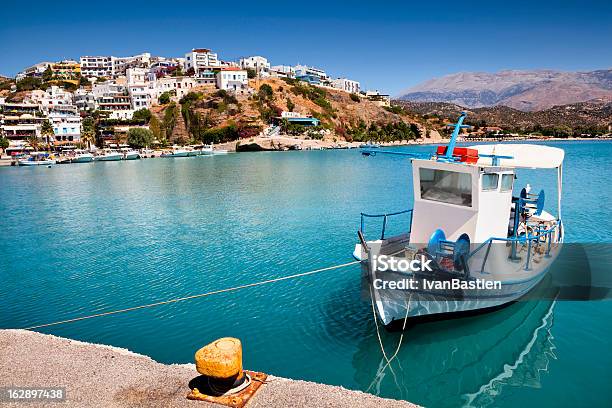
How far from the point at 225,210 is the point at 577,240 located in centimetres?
2244

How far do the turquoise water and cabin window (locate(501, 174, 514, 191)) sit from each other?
3.80 metres

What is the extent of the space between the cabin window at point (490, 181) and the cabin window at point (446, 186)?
372mm

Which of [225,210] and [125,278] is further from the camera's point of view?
[225,210]

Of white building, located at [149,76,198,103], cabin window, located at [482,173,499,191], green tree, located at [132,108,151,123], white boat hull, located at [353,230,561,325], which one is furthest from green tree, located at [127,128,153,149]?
cabin window, located at [482,173,499,191]

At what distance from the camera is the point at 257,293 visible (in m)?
14.8

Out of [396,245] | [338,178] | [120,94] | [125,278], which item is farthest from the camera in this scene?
[120,94]

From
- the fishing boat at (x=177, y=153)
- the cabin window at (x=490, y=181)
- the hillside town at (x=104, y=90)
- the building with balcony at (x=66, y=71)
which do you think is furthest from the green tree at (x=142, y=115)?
the cabin window at (x=490, y=181)

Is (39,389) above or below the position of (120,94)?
below

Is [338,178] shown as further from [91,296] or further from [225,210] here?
[91,296]

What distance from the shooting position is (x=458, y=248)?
35.6ft

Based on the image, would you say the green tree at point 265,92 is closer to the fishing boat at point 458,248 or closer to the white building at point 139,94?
the white building at point 139,94

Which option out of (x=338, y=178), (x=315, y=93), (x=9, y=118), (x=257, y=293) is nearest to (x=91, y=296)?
(x=257, y=293)

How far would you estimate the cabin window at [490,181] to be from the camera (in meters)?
11.4

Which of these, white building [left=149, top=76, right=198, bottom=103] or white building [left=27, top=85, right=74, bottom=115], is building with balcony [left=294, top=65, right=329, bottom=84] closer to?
white building [left=149, top=76, right=198, bottom=103]
